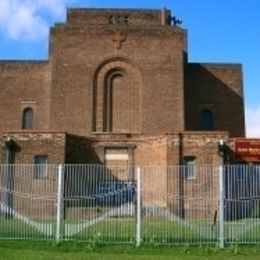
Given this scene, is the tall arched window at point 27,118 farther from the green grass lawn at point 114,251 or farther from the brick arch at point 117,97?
the green grass lawn at point 114,251

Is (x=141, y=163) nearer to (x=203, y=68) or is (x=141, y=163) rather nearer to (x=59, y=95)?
(x=59, y=95)

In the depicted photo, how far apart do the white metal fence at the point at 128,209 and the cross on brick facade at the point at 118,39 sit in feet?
62.8

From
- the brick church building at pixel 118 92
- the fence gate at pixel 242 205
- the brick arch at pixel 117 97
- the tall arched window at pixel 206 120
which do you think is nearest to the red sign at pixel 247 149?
the brick church building at pixel 118 92

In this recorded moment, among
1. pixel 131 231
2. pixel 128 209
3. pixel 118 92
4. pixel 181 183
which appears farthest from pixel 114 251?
pixel 118 92

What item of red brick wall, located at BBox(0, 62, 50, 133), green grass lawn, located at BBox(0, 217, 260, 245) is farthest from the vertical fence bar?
red brick wall, located at BBox(0, 62, 50, 133)

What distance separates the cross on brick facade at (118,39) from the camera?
43.0 meters

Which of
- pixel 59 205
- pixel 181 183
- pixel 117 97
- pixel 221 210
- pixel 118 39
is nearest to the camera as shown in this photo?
pixel 221 210

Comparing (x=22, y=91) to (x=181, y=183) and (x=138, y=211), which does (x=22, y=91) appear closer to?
(x=181, y=183)

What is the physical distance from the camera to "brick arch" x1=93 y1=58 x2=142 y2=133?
139 ft

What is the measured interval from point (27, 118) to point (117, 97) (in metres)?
6.81

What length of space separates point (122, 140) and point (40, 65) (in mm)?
10122

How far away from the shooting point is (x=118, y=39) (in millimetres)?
43062

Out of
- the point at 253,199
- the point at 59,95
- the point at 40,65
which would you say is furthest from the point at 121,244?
the point at 40,65

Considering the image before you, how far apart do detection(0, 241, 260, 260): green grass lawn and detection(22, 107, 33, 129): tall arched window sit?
24.7 m
